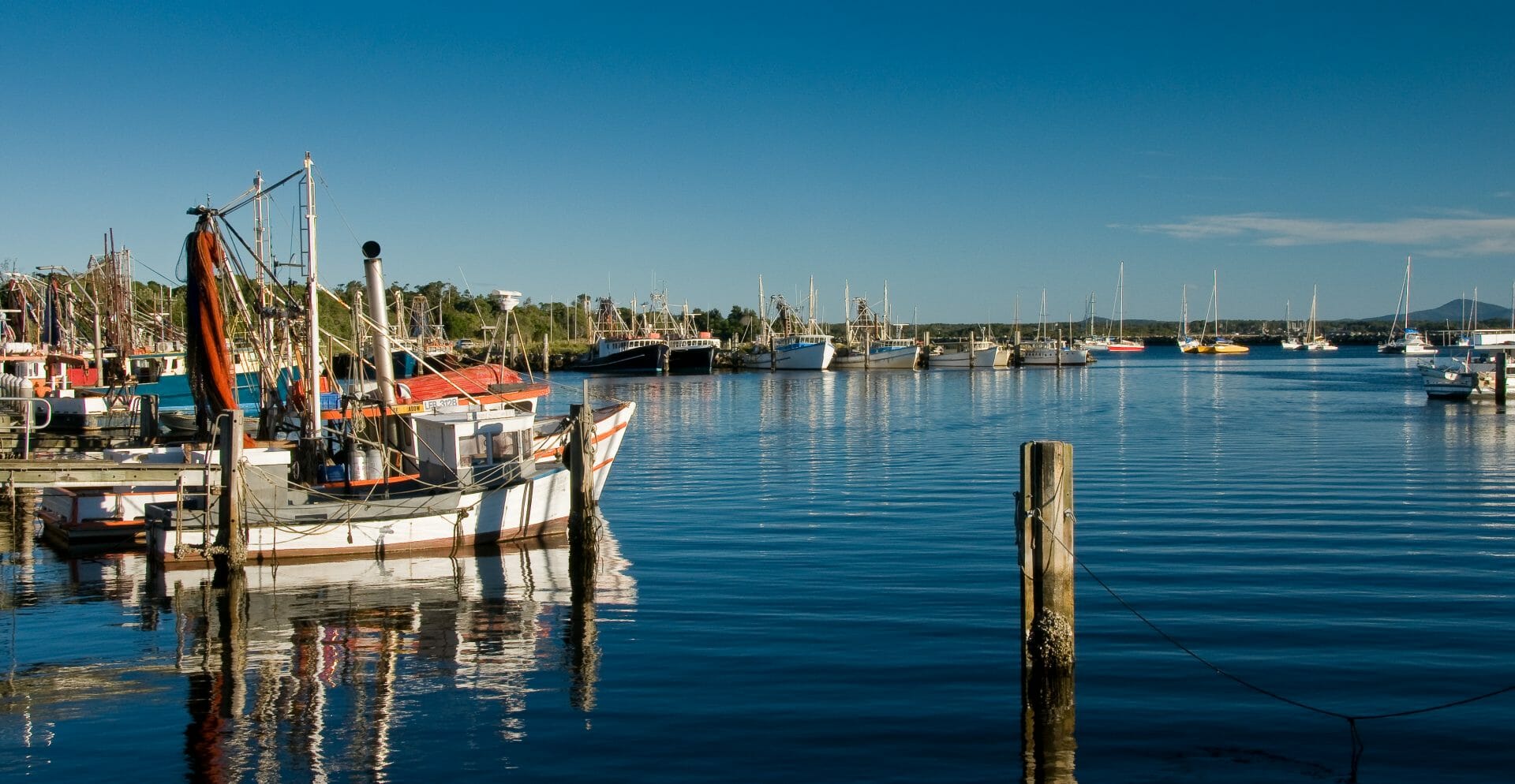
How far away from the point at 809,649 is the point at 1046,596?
161 inches

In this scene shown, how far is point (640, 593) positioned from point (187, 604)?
750cm

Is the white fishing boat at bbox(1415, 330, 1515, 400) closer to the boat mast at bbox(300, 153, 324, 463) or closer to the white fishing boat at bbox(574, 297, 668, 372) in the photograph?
the boat mast at bbox(300, 153, 324, 463)

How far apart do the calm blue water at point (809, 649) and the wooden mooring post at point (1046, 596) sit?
32cm

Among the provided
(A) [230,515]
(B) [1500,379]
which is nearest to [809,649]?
(A) [230,515]

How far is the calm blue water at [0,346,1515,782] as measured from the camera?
12.5m

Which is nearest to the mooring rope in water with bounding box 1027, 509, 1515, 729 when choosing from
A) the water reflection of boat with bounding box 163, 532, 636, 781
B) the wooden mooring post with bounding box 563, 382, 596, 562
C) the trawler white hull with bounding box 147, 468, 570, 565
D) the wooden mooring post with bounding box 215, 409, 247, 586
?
the water reflection of boat with bounding box 163, 532, 636, 781

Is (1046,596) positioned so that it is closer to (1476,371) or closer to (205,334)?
(205,334)

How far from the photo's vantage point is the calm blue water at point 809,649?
12.5 meters

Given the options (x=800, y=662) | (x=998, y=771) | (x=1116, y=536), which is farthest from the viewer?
(x=1116, y=536)

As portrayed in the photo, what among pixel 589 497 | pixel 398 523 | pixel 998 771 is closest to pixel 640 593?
pixel 589 497

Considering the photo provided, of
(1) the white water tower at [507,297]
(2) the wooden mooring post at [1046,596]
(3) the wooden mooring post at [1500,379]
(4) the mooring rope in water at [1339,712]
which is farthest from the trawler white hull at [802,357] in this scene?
(2) the wooden mooring post at [1046,596]

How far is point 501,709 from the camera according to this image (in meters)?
14.1

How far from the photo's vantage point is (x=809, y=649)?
16.2 meters

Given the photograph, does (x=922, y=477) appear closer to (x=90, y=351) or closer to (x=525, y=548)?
(x=525, y=548)
